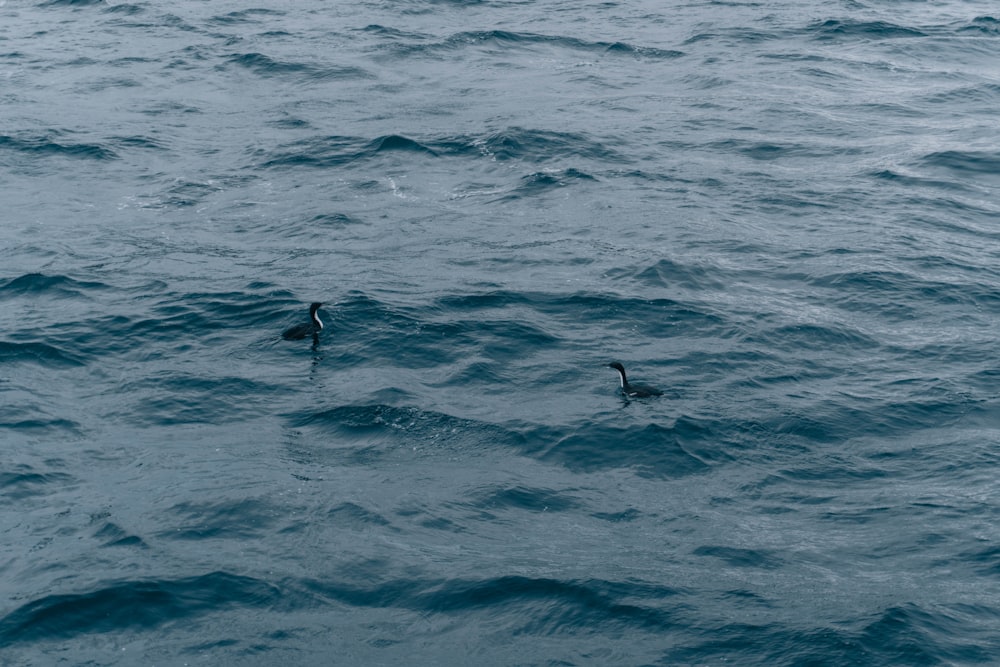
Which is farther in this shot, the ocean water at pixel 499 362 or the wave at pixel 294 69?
the wave at pixel 294 69

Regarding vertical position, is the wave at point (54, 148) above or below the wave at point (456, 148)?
above

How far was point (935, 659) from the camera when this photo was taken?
17203 mm

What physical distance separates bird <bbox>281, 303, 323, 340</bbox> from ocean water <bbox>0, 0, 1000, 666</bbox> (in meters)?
0.36

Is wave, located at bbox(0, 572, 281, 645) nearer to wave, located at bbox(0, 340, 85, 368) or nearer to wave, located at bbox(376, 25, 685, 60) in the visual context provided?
wave, located at bbox(0, 340, 85, 368)

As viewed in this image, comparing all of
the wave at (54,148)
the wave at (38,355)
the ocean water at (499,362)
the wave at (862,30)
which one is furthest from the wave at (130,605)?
the wave at (862,30)

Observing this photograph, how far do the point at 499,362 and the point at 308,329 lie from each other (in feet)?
15.2

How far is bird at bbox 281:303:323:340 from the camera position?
1050 inches

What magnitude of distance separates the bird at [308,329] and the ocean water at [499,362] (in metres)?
0.36

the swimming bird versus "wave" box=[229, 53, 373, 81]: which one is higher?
"wave" box=[229, 53, 373, 81]

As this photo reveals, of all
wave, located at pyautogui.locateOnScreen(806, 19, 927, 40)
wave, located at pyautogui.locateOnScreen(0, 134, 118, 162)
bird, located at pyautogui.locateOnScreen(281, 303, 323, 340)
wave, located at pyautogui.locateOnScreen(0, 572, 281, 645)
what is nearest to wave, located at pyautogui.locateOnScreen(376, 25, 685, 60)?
wave, located at pyautogui.locateOnScreen(806, 19, 927, 40)

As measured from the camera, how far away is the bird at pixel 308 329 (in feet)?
87.5

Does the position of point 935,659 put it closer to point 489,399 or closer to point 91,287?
point 489,399

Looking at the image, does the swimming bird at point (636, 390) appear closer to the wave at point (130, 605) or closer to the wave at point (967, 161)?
the wave at point (130, 605)

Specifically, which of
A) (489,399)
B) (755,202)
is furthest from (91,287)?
(755,202)
